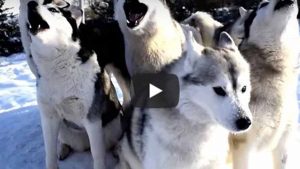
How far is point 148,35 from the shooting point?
4.22 metres

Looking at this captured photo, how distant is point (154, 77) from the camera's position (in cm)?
356

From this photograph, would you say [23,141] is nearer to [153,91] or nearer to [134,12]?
[134,12]

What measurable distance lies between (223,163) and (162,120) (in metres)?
0.57

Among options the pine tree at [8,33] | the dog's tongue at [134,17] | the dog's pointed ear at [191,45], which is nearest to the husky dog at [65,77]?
the dog's tongue at [134,17]

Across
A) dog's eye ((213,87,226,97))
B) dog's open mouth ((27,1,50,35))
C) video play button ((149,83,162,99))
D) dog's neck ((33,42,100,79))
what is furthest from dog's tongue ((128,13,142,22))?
dog's eye ((213,87,226,97))

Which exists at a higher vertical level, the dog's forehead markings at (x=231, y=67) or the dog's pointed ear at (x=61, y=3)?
the dog's forehead markings at (x=231, y=67)

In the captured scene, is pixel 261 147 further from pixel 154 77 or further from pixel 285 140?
pixel 154 77

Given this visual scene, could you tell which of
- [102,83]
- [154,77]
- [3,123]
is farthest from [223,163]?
[3,123]

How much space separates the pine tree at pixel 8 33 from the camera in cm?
1185

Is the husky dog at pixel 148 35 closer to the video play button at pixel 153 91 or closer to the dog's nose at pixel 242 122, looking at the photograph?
the video play button at pixel 153 91

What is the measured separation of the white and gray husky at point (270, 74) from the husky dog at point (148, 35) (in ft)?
2.58

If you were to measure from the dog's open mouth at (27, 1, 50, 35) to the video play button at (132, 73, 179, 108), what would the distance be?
0.89m

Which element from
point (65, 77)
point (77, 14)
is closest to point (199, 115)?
point (65, 77)

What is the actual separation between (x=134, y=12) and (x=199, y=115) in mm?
1497
